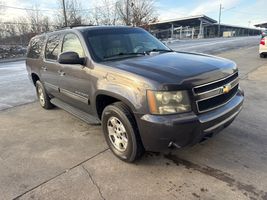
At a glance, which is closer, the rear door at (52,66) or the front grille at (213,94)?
the front grille at (213,94)

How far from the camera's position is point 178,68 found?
292 cm

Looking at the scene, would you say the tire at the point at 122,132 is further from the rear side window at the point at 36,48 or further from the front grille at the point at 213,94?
the rear side window at the point at 36,48

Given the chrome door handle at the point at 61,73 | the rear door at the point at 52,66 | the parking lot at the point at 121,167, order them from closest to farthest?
the parking lot at the point at 121,167 < the chrome door handle at the point at 61,73 < the rear door at the point at 52,66

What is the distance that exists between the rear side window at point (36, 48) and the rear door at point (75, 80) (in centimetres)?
132

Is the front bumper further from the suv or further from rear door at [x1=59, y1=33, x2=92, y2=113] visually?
rear door at [x1=59, y1=33, x2=92, y2=113]

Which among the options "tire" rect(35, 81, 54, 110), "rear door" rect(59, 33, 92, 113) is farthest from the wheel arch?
"tire" rect(35, 81, 54, 110)

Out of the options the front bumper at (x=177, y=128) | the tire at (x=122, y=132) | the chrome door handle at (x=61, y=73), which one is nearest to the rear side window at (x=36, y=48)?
the chrome door handle at (x=61, y=73)

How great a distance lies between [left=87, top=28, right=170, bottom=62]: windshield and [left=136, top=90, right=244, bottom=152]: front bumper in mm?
1322

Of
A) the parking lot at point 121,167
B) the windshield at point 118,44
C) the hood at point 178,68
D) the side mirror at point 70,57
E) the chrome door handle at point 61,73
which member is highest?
the windshield at point 118,44

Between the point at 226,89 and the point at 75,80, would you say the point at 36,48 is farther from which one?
the point at 226,89

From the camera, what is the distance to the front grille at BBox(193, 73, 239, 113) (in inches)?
108

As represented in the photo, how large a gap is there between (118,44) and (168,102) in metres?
1.68

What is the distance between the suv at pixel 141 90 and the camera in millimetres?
2635

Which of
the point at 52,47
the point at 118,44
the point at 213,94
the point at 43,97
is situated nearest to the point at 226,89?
the point at 213,94
